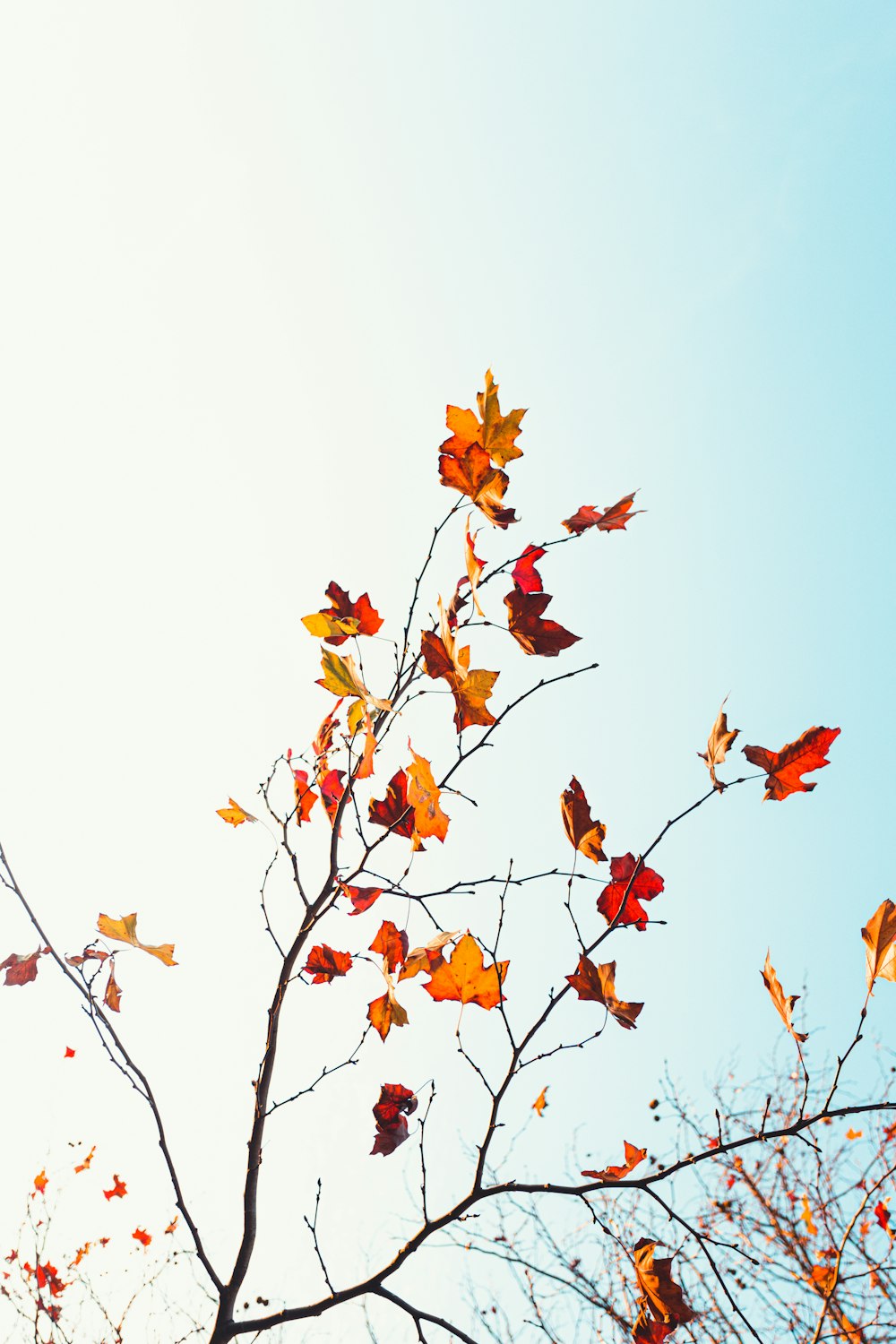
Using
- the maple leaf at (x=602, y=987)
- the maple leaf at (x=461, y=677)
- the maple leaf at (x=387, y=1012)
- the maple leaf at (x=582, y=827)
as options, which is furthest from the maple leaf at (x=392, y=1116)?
the maple leaf at (x=461, y=677)

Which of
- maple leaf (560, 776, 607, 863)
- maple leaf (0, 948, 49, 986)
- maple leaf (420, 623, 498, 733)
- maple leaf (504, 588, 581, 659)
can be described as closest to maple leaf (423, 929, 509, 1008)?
maple leaf (560, 776, 607, 863)

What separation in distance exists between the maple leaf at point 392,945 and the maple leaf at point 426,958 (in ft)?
0.05

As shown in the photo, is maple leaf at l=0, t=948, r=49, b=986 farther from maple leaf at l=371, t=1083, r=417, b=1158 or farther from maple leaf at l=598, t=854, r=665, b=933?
maple leaf at l=598, t=854, r=665, b=933

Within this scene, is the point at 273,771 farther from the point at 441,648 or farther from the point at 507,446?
the point at 507,446

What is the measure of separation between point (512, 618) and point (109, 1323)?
5.97 metres

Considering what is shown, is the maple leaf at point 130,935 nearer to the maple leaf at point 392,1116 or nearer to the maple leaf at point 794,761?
the maple leaf at point 392,1116

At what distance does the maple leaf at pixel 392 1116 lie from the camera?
49.9 inches

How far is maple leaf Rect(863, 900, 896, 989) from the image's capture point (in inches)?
39.7

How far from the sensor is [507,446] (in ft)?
3.98

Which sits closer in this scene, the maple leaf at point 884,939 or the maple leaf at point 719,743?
the maple leaf at point 884,939

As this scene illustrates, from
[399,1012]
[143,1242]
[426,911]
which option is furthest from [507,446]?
[143,1242]

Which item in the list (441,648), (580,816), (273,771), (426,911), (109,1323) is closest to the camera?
(441,648)

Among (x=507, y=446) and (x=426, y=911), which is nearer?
(x=507, y=446)

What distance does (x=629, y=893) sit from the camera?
1.22 m
